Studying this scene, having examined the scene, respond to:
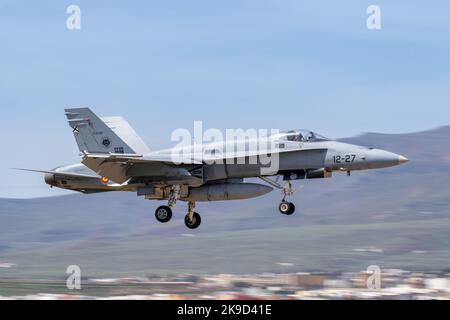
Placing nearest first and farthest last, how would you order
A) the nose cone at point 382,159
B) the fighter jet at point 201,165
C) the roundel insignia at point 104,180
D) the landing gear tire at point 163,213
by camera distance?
1. the nose cone at point 382,159
2. the fighter jet at point 201,165
3. the landing gear tire at point 163,213
4. the roundel insignia at point 104,180

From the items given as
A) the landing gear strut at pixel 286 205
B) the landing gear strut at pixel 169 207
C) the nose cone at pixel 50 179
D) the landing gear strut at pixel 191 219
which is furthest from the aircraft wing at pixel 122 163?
the landing gear strut at pixel 286 205

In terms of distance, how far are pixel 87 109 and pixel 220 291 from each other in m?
58.1

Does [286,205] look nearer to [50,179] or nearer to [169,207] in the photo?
[169,207]

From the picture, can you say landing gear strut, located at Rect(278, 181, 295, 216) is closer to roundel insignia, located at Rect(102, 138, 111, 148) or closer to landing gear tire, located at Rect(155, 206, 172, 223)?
landing gear tire, located at Rect(155, 206, 172, 223)

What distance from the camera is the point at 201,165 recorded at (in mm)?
39625

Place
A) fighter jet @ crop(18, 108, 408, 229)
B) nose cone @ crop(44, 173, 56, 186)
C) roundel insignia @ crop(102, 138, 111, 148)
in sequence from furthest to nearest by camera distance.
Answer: nose cone @ crop(44, 173, 56, 186) → roundel insignia @ crop(102, 138, 111, 148) → fighter jet @ crop(18, 108, 408, 229)

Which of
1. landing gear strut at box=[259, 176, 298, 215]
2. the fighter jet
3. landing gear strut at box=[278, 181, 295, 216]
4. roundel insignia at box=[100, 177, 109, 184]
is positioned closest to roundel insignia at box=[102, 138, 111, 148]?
the fighter jet

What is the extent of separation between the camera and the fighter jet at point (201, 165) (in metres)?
37.8

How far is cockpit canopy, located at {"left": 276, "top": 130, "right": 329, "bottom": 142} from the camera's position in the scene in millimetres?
38250

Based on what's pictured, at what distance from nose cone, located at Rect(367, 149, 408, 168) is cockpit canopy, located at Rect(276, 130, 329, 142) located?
214cm

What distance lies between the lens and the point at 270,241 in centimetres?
19912

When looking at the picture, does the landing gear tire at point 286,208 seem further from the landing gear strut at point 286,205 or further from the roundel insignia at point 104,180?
the roundel insignia at point 104,180
